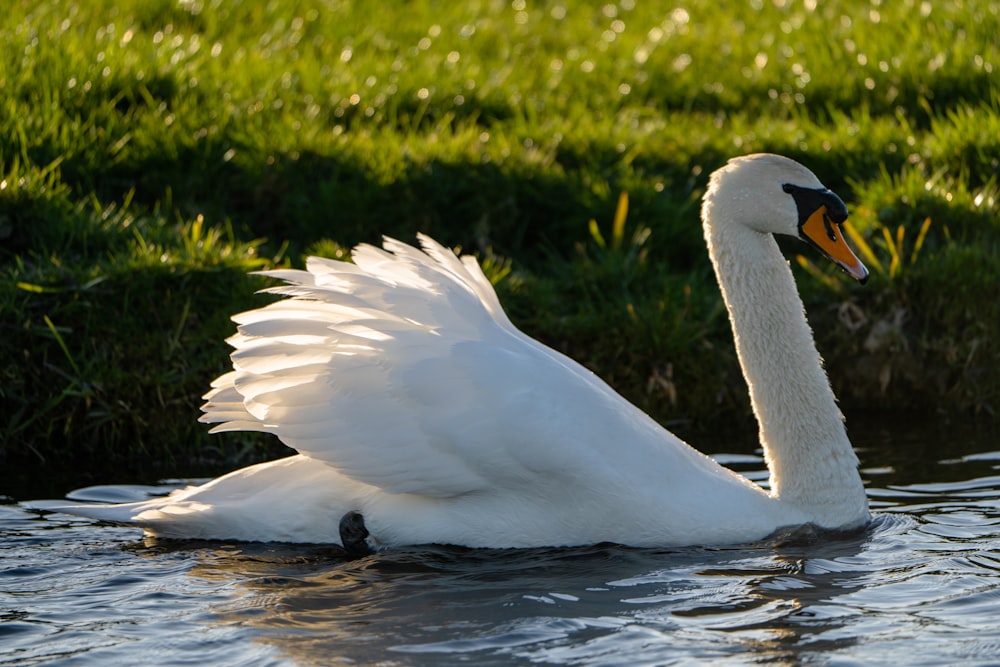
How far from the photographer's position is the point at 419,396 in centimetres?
491

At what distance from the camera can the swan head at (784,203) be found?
5.28 metres

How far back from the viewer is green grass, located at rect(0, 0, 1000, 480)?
6.48m

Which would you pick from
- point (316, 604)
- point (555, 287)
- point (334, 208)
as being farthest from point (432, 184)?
point (316, 604)

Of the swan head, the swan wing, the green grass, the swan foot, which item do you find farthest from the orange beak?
the swan foot

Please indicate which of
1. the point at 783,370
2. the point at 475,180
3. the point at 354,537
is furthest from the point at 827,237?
the point at 475,180

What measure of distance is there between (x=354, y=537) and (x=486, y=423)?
24.7 inches

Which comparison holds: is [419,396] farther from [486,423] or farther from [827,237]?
[827,237]

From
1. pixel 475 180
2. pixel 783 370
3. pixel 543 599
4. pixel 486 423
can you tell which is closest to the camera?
pixel 543 599

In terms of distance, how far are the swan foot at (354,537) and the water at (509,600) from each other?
65 mm

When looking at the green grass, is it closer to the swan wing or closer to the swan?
the swan

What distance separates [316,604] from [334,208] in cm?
329

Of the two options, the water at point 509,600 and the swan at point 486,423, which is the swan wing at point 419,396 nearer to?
the swan at point 486,423

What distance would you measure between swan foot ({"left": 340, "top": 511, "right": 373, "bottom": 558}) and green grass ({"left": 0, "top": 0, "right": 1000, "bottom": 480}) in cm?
135

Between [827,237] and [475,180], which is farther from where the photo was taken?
[475,180]
